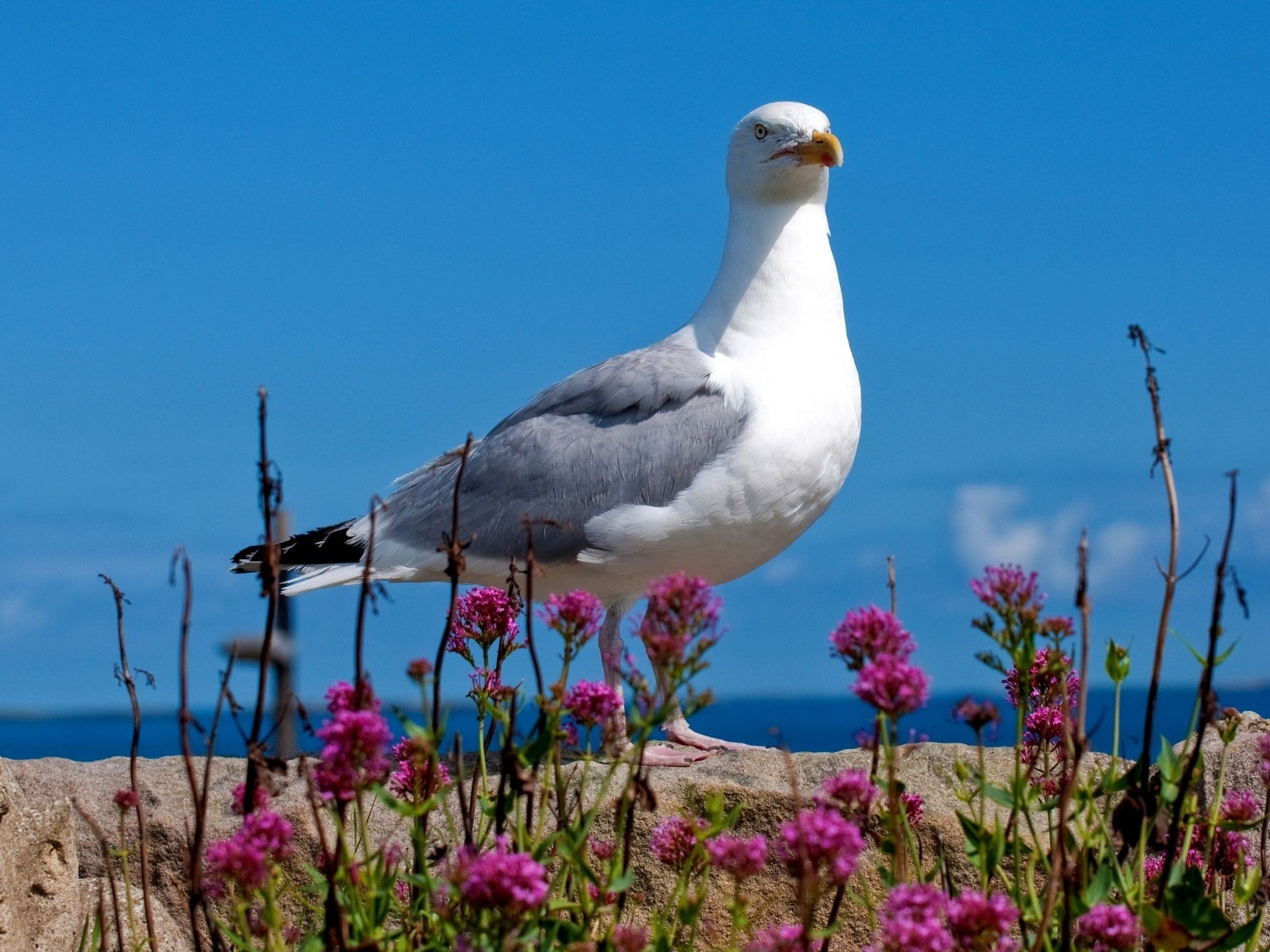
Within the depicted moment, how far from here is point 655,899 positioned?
4.58 metres

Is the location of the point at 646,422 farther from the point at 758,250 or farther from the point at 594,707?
the point at 594,707

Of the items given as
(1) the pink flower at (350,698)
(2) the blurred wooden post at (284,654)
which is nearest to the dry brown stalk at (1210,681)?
(1) the pink flower at (350,698)

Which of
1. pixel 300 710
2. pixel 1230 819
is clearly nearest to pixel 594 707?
pixel 300 710

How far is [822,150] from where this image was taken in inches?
258

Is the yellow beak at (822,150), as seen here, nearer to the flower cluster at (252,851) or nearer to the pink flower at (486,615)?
the pink flower at (486,615)

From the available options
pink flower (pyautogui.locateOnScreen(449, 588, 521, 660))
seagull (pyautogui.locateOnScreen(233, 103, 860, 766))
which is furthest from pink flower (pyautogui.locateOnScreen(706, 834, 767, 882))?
seagull (pyautogui.locateOnScreen(233, 103, 860, 766))

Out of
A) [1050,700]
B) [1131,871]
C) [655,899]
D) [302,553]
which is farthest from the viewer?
[302,553]

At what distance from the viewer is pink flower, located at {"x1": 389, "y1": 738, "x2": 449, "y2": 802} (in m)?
2.35

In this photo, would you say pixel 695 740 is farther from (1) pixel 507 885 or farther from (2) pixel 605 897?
(1) pixel 507 885

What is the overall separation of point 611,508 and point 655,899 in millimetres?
1909

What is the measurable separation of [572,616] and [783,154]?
4617 mm

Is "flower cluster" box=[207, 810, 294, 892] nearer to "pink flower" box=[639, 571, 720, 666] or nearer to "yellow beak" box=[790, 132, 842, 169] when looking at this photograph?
"pink flower" box=[639, 571, 720, 666]

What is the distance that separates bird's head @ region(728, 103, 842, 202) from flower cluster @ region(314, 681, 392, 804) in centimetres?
486

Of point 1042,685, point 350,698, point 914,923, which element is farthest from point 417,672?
point 1042,685
